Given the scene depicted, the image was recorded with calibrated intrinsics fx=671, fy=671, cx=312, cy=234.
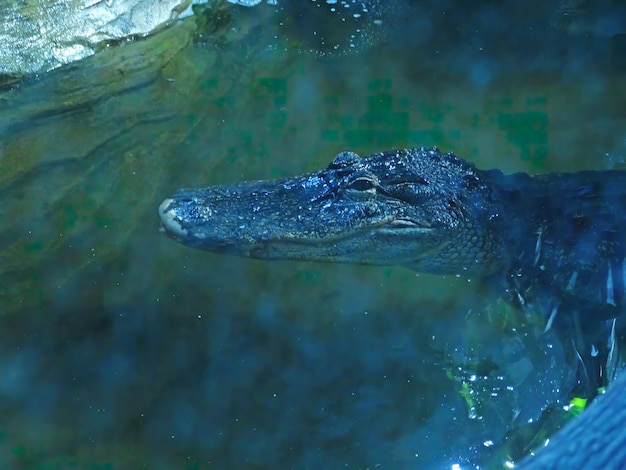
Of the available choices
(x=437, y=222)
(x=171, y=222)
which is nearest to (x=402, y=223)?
(x=437, y=222)

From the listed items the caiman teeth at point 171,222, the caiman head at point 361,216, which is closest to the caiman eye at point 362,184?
the caiman head at point 361,216

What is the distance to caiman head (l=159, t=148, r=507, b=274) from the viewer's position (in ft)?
9.52

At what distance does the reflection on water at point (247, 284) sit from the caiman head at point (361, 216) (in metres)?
0.31

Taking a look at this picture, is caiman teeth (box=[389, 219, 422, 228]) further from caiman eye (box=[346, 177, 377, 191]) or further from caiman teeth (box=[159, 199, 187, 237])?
caiman teeth (box=[159, 199, 187, 237])

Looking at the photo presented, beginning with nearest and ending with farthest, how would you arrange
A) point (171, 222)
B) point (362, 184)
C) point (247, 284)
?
point (171, 222) < point (362, 184) < point (247, 284)

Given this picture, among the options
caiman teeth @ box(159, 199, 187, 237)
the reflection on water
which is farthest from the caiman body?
the reflection on water

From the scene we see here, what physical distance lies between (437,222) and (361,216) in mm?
351

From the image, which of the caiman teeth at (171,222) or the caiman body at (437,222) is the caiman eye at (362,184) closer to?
the caiman body at (437,222)

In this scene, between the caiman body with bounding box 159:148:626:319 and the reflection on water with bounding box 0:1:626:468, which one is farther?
the caiman body with bounding box 159:148:626:319

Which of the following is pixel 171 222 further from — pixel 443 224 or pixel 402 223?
pixel 443 224

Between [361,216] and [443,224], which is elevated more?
[361,216]

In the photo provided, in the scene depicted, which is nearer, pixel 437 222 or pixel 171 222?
pixel 171 222

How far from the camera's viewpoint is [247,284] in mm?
3252

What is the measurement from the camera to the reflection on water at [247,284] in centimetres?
255
